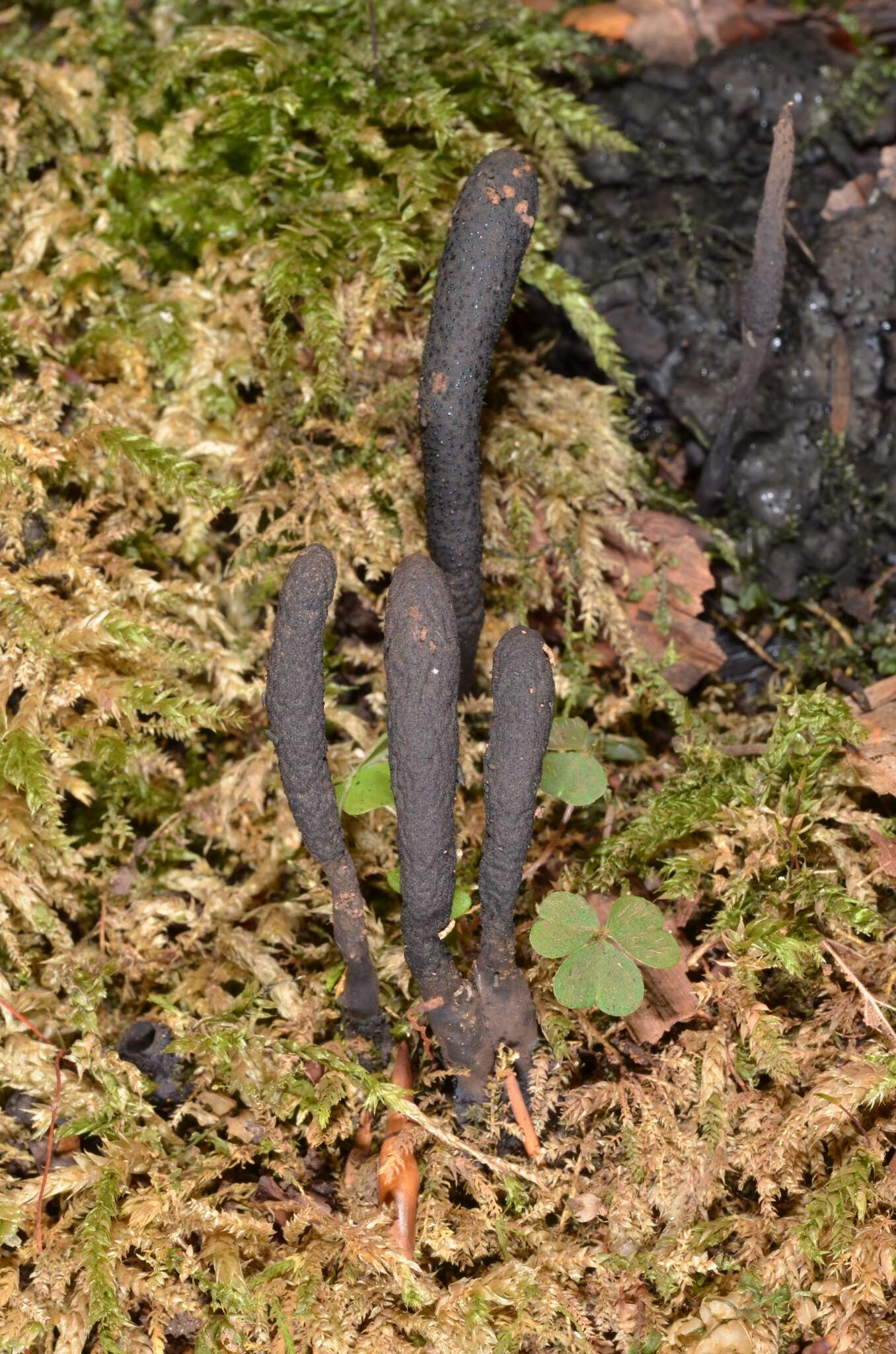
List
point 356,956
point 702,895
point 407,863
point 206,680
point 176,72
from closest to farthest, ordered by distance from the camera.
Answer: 1. point 407,863
2. point 356,956
3. point 702,895
4. point 206,680
5. point 176,72

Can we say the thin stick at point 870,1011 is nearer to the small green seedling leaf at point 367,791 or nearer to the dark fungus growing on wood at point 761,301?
the small green seedling leaf at point 367,791

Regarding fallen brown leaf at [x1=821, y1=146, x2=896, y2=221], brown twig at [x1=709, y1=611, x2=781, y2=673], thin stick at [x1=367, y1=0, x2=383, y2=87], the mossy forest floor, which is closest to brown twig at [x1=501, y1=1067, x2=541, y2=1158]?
the mossy forest floor

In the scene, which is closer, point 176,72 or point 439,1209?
point 439,1209

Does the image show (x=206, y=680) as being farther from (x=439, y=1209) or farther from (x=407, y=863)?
(x=439, y=1209)

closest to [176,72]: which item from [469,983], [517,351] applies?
[517,351]

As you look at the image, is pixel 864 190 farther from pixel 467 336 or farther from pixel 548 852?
pixel 548 852

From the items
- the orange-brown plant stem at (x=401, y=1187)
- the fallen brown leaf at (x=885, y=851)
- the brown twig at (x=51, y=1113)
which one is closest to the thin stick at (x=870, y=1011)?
the fallen brown leaf at (x=885, y=851)

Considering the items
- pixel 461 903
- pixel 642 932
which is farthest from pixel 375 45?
pixel 642 932
